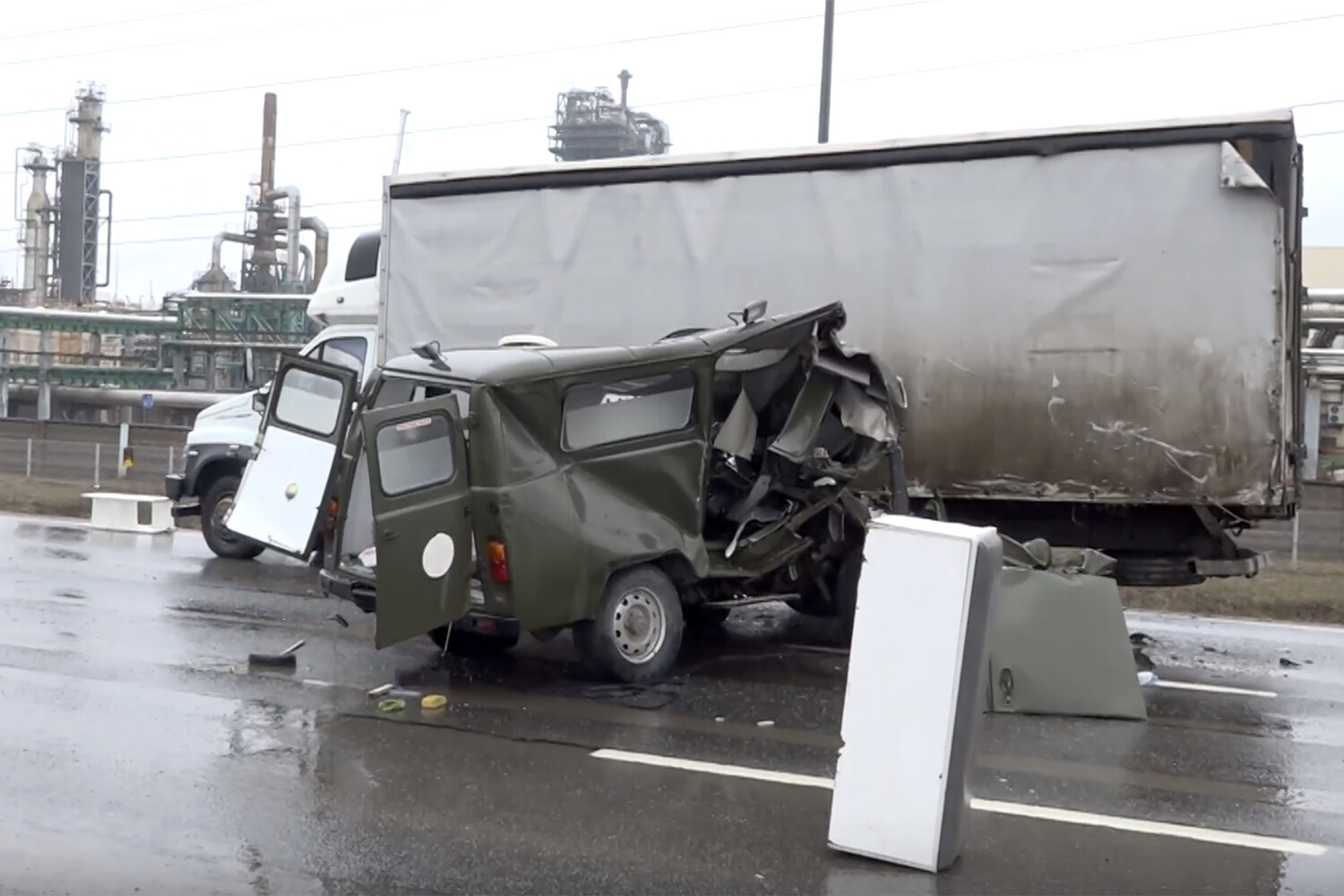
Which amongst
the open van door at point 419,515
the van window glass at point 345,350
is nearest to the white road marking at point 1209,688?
the open van door at point 419,515

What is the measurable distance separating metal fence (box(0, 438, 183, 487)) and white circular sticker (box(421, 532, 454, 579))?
17.1m

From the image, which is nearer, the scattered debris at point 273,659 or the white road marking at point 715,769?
the white road marking at point 715,769

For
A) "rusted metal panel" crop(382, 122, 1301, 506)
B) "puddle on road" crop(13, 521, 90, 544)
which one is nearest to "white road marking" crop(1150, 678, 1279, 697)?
"rusted metal panel" crop(382, 122, 1301, 506)

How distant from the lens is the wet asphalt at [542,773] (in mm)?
5270

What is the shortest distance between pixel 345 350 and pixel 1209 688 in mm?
8011

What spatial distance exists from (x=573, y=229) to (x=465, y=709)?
4869 millimetres

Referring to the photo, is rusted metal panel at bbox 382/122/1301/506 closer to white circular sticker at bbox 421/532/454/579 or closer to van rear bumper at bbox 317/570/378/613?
van rear bumper at bbox 317/570/378/613

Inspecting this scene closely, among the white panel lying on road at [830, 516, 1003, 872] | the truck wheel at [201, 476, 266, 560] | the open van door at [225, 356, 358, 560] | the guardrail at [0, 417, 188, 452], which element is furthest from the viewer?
the guardrail at [0, 417, 188, 452]

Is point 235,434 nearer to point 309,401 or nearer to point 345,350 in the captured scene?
point 345,350

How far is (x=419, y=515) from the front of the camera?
304 inches

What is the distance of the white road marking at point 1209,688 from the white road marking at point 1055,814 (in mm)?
3300

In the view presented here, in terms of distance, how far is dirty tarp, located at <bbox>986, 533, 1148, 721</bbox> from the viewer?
8117mm

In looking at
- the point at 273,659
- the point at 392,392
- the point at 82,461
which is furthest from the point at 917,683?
the point at 82,461

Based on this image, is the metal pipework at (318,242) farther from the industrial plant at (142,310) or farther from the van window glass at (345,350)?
the van window glass at (345,350)
